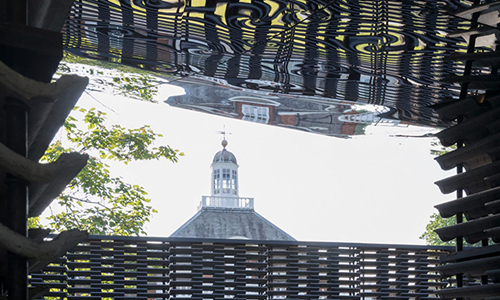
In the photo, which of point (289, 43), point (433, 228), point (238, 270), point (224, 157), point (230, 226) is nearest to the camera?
point (289, 43)

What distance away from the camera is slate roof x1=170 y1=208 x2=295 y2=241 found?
3094 cm

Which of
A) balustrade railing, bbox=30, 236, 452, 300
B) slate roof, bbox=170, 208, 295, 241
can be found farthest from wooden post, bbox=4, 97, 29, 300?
slate roof, bbox=170, 208, 295, 241

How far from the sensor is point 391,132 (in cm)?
511

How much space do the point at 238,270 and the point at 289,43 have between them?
2.47 metres

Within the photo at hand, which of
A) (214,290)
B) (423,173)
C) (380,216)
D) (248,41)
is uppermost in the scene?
(423,173)

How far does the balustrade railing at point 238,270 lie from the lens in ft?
15.0

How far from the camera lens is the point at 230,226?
32.0m

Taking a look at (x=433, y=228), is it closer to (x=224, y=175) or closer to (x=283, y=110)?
(x=224, y=175)

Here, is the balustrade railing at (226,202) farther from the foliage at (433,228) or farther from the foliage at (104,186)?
the foliage at (104,186)

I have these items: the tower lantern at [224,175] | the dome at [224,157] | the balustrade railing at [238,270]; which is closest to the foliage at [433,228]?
the tower lantern at [224,175]

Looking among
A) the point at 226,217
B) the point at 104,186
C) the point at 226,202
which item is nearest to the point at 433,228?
the point at 226,217

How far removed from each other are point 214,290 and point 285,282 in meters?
0.63

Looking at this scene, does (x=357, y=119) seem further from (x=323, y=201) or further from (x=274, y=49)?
(x=323, y=201)

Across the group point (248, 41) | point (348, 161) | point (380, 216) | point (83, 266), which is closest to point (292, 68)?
point (248, 41)
